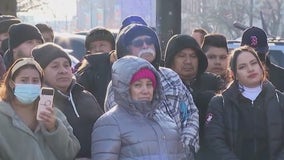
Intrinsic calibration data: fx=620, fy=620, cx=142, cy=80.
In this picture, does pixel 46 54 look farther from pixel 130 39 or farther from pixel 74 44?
pixel 74 44

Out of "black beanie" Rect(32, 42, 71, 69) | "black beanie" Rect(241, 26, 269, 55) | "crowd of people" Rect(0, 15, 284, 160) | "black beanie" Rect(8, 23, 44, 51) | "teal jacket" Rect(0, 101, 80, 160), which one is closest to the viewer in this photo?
"teal jacket" Rect(0, 101, 80, 160)

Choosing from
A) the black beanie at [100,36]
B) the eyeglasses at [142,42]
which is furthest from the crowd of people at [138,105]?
the black beanie at [100,36]

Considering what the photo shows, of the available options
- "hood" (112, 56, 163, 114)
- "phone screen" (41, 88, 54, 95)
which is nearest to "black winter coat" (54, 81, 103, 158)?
"hood" (112, 56, 163, 114)

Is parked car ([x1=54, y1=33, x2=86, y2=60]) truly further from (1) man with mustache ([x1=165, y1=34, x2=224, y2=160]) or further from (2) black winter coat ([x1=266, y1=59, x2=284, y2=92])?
(1) man with mustache ([x1=165, y1=34, x2=224, y2=160])

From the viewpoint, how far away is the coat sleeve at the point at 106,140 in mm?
3932

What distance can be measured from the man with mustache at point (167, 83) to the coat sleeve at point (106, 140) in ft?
1.88

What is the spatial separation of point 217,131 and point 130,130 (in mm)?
955

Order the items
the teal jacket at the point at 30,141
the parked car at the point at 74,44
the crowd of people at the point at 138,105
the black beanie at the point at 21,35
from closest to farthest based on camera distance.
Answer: the teal jacket at the point at 30,141
the crowd of people at the point at 138,105
the black beanie at the point at 21,35
the parked car at the point at 74,44

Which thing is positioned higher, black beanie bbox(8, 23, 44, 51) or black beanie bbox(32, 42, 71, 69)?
black beanie bbox(8, 23, 44, 51)

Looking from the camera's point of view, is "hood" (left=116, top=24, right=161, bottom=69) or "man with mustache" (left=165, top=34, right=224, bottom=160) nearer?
"hood" (left=116, top=24, right=161, bottom=69)

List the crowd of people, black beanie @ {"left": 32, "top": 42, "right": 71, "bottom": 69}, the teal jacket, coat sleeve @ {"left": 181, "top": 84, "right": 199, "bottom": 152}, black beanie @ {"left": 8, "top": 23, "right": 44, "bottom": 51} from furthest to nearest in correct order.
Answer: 1. black beanie @ {"left": 8, "top": 23, "right": 44, "bottom": 51}
2. black beanie @ {"left": 32, "top": 42, "right": 71, "bottom": 69}
3. coat sleeve @ {"left": 181, "top": 84, "right": 199, "bottom": 152}
4. the crowd of people
5. the teal jacket

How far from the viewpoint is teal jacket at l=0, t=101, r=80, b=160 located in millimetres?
3875

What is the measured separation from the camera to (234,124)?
4.70m

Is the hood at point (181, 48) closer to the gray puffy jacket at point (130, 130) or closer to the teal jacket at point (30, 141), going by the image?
the gray puffy jacket at point (130, 130)
